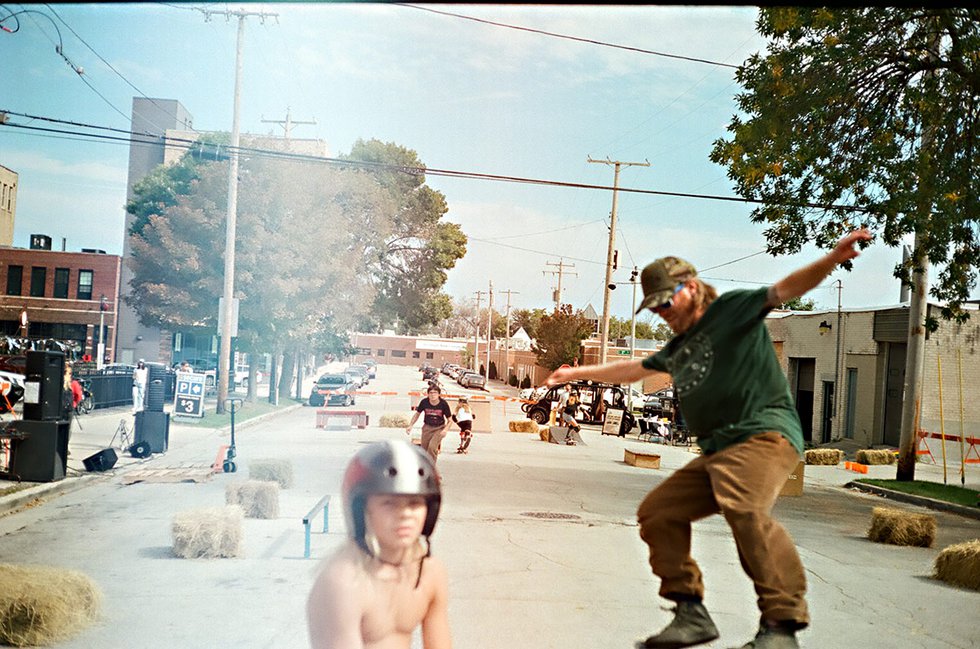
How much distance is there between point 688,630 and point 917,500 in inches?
941

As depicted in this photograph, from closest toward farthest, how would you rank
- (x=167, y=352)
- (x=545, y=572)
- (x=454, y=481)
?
(x=545, y=572) < (x=454, y=481) < (x=167, y=352)

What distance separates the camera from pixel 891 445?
121 ft

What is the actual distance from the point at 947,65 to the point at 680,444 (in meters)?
23.7

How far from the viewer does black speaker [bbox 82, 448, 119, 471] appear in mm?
21016

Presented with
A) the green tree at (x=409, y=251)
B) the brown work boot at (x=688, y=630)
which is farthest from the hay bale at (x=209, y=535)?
the brown work boot at (x=688, y=630)

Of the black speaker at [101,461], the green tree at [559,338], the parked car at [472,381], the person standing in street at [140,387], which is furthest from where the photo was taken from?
the parked car at [472,381]

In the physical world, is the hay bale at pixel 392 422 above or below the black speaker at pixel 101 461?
above

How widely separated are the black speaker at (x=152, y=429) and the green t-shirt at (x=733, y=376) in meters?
24.3

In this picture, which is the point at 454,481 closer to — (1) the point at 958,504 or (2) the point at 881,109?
(1) the point at 958,504

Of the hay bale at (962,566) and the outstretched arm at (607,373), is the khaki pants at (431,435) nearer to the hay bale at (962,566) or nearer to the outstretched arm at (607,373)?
the hay bale at (962,566)

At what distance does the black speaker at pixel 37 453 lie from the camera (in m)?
19.1

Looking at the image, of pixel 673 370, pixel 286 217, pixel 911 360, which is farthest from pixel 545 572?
pixel 286 217

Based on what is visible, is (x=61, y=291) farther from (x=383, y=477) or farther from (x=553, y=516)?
(x=383, y=477)

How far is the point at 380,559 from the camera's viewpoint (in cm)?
260
